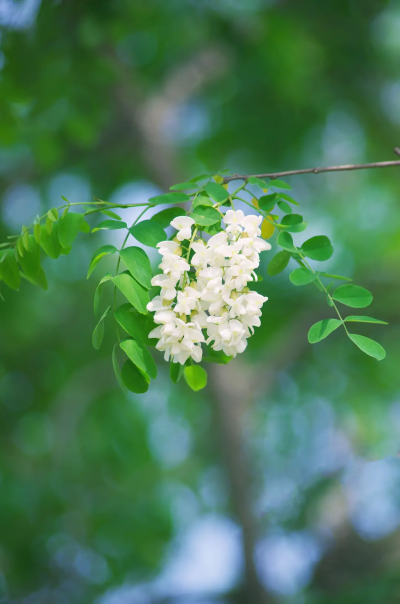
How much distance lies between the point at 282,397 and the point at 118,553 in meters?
2.41

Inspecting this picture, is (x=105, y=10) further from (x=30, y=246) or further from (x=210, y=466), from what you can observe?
(x=210, y=466)

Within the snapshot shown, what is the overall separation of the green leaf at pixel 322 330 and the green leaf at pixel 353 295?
2.4 inches

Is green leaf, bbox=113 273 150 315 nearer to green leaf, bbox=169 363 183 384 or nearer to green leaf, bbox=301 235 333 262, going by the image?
green leaf, bbox=169 363 183 384

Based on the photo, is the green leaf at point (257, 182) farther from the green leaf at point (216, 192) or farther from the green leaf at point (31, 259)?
the green leaf at point (31, 259)

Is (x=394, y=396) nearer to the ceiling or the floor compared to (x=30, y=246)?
nearer to the ceiling

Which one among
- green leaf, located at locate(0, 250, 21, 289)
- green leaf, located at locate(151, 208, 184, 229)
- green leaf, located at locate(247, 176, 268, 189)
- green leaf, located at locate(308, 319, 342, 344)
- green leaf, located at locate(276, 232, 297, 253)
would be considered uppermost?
green leaf, located at locate(151, 208, 184, 229)

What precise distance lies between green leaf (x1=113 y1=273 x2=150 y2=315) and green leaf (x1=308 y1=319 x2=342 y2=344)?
0.83ft

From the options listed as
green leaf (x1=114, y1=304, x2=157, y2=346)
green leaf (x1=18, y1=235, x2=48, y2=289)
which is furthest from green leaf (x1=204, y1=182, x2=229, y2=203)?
green leaf (x1=18, y1=235, x2=48, y2=289)

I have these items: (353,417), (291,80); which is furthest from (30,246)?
(353,417)

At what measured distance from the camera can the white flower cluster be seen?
27.7 inches

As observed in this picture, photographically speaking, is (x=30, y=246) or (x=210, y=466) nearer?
(x=30, y=246)

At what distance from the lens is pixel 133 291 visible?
2.41ft

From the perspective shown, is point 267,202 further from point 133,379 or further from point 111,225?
point 133,379

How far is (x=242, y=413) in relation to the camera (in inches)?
142
